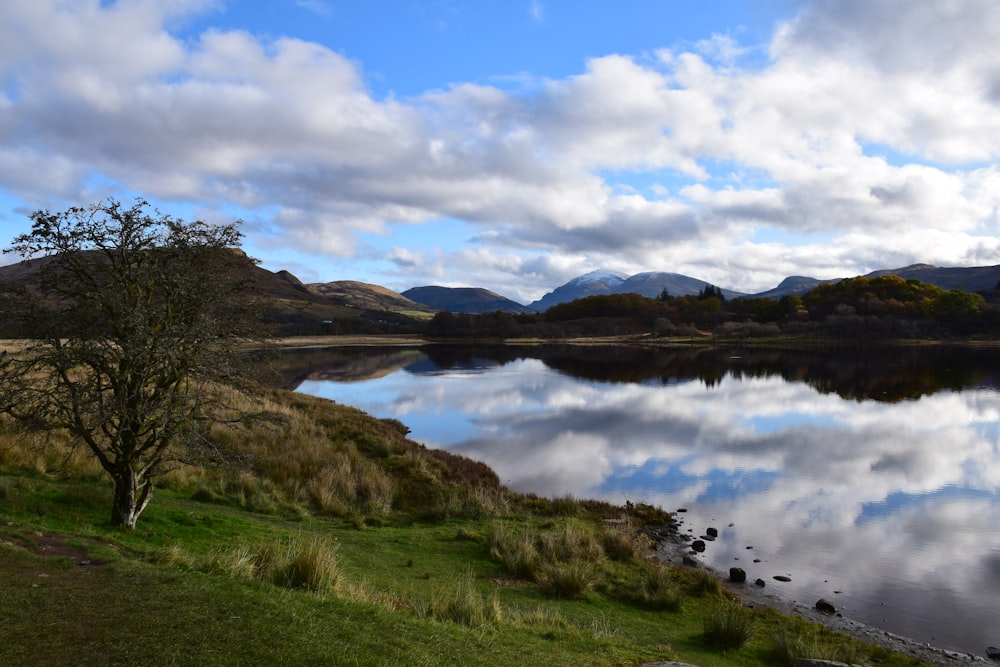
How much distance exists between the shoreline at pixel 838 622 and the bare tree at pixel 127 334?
1145 cm

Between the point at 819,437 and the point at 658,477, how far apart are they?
1349 centimetres

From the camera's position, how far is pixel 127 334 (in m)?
10.0

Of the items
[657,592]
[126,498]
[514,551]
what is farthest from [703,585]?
[126,498]

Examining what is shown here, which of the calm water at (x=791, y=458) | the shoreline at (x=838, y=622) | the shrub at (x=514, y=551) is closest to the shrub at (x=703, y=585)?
the shoreline at (x=838, y=622)

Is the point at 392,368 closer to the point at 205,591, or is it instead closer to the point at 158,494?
the point at 158,494

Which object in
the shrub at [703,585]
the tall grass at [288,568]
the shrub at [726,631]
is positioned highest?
the tall grass at [288,568]

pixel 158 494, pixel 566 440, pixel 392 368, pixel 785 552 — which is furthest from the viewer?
pixel 392 368

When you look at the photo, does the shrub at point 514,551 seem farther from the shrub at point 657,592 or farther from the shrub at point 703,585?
the shrub at point 703,585

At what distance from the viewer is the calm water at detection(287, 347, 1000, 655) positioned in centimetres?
1509

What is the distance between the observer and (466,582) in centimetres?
1124

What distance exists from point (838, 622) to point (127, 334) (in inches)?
550

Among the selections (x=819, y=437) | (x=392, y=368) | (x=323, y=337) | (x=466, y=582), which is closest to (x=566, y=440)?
(x=819, y=437)

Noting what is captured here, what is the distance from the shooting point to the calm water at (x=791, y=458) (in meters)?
15.1

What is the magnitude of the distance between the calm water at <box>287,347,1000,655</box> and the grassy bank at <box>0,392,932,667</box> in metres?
3.46
